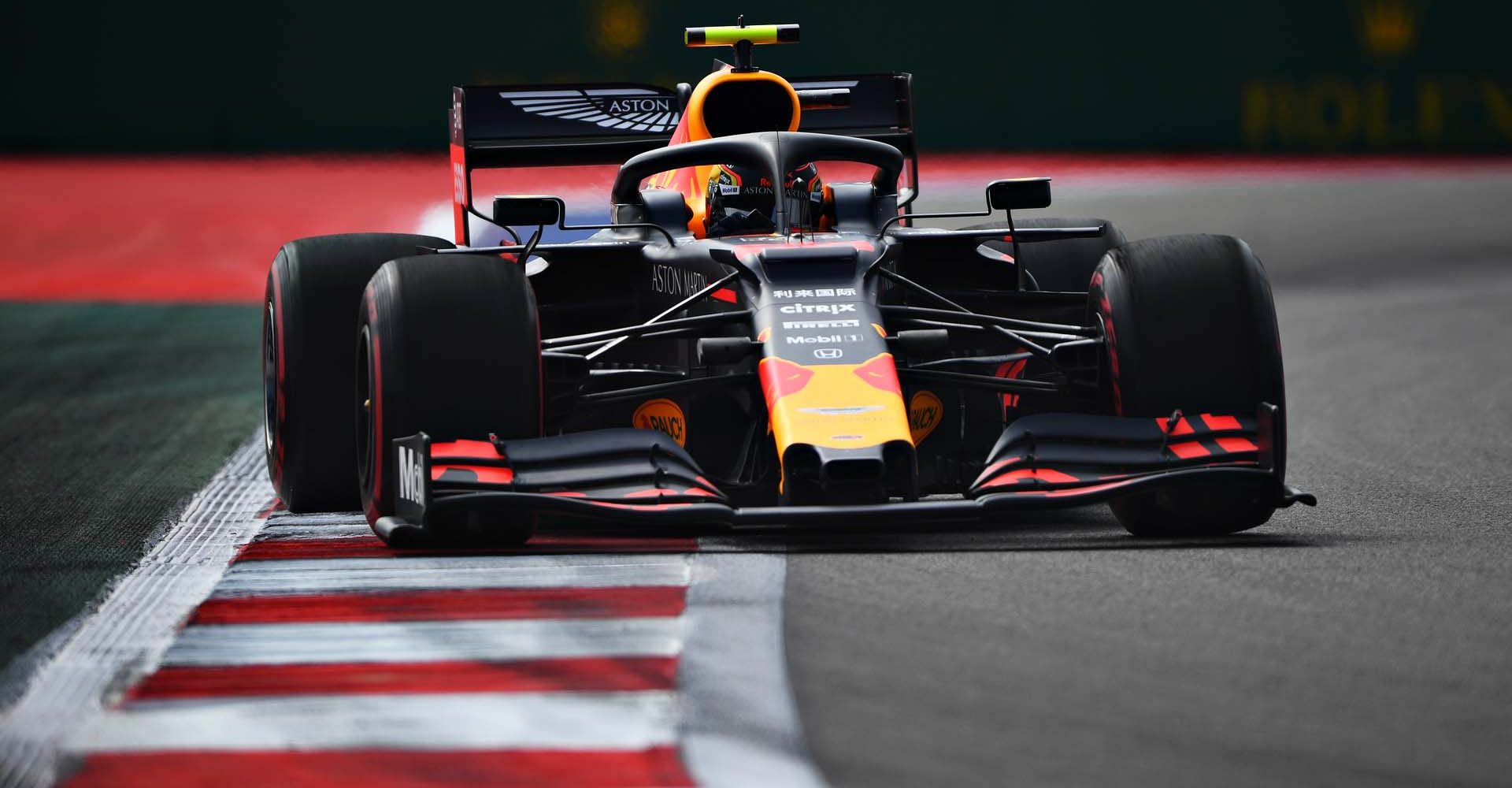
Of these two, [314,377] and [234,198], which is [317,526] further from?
[234,198]

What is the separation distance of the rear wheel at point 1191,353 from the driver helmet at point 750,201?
1.58 meters

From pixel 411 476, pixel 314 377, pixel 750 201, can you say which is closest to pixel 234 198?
pixel 750 201

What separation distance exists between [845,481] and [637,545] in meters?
0.80

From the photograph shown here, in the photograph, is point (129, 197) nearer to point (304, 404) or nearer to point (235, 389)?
point (235, 389)

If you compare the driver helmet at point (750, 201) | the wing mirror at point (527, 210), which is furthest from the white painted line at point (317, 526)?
the driver helmet at point (750, 201)

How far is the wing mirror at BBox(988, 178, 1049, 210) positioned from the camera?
7258mm

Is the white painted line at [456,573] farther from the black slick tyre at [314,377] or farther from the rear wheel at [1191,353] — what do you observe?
the rear wheel at [1191,353]

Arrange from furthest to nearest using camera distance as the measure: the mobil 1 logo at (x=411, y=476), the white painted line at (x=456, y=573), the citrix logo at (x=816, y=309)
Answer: the citrix logo at (x=816, y=309)
the mobil 1 logo at (x=411, y=476)
the white painted line at (x=456, y=573)

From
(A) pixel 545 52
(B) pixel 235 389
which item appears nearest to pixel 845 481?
(B) pixel 235 389

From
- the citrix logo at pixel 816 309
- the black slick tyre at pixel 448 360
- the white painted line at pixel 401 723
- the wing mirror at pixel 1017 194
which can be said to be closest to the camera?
the white painted line at pixel 401 723

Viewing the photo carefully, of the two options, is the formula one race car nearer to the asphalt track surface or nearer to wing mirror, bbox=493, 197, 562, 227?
wing mirror, bbox=493, 197, 562, 227

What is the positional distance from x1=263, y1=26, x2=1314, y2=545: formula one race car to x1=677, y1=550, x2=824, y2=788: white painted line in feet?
0.81

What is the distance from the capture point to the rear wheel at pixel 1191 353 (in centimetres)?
664

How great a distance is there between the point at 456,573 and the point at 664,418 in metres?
1.16
